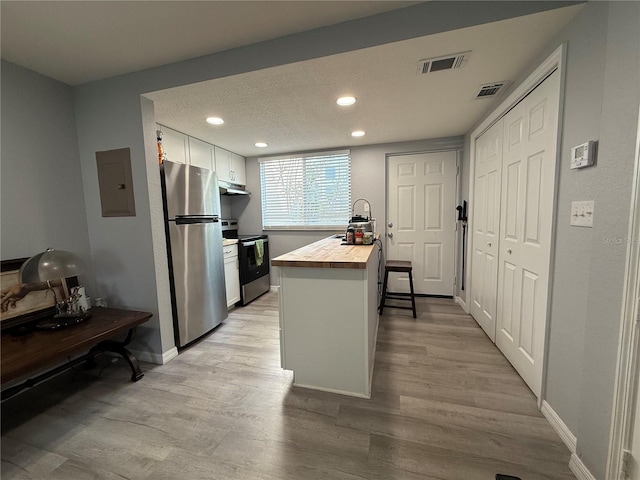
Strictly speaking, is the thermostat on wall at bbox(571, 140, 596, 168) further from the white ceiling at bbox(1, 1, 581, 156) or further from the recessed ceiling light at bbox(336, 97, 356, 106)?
the recessed ceiling light at bbox(336, 97, 356, 106)

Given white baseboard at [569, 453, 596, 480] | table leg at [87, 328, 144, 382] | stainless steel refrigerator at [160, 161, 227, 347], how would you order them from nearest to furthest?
1. white baseboard at [569, 453, 596, 480]
2. table leg at [87, 328, 144, 382]
3. stainless steel refrigerator at [160, 161, 227, 347]

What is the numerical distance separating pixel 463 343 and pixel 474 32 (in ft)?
7.87

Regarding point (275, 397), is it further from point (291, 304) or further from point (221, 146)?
point (221, 146)

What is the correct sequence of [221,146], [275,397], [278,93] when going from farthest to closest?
[221,146], [278,93], [275,397]

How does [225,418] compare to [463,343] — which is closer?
[225,418]

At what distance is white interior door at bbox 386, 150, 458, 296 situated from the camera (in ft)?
11.4

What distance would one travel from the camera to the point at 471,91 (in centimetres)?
207

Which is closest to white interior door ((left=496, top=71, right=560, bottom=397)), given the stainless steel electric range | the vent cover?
the vent cover

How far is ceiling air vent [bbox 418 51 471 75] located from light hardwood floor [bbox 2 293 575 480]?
7.29ft

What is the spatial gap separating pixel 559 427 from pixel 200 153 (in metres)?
4.04

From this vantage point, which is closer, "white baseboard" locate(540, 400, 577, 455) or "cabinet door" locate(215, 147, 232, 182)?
"white baseboard" locate(540, 400, 577, 455)

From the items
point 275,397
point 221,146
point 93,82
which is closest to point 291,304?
point 275,397

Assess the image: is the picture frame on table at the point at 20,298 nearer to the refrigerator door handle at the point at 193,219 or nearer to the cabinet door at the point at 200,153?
the refrigerator door handle at the point at 193,219

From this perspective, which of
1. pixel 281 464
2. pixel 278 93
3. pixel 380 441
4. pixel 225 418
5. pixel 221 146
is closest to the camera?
pixel 281 464
